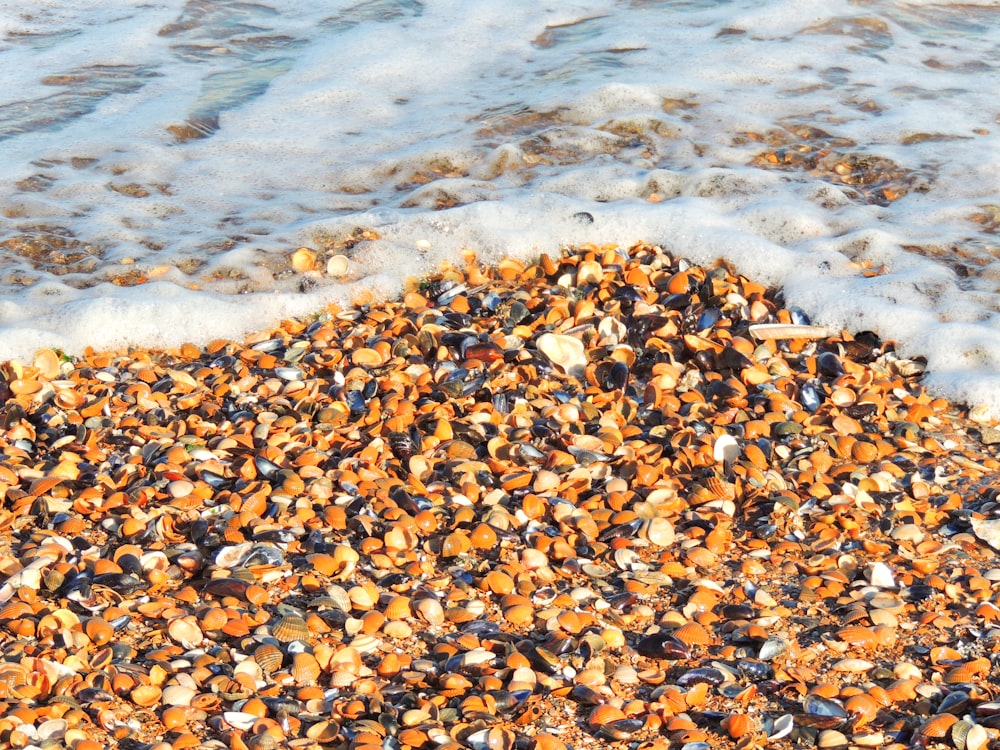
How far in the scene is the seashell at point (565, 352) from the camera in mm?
3959

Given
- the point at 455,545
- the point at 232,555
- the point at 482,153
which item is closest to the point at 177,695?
the point at 232,555

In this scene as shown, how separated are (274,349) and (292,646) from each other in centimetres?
178

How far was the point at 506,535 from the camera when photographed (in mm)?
3137

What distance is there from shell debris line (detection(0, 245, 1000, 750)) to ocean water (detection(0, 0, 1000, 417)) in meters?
0.38

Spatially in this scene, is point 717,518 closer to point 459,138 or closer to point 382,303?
point 382,303

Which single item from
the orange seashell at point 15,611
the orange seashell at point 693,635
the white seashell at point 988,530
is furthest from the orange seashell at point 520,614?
the white seashell at point 988,530

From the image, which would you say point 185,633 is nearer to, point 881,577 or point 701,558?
point 701,558

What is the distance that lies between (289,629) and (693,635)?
1.11m

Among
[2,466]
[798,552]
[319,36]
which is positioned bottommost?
[798,552]

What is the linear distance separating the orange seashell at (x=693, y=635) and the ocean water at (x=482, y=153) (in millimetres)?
1814

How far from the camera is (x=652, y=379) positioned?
3.90 meters

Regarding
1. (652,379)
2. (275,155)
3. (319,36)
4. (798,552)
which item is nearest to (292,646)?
(798,552)

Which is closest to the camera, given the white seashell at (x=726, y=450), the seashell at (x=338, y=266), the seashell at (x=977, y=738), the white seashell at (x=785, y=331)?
the seashell at (x=977, y=738)

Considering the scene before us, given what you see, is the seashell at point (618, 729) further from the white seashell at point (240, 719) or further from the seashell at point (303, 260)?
the seashell at point (303, 260)
